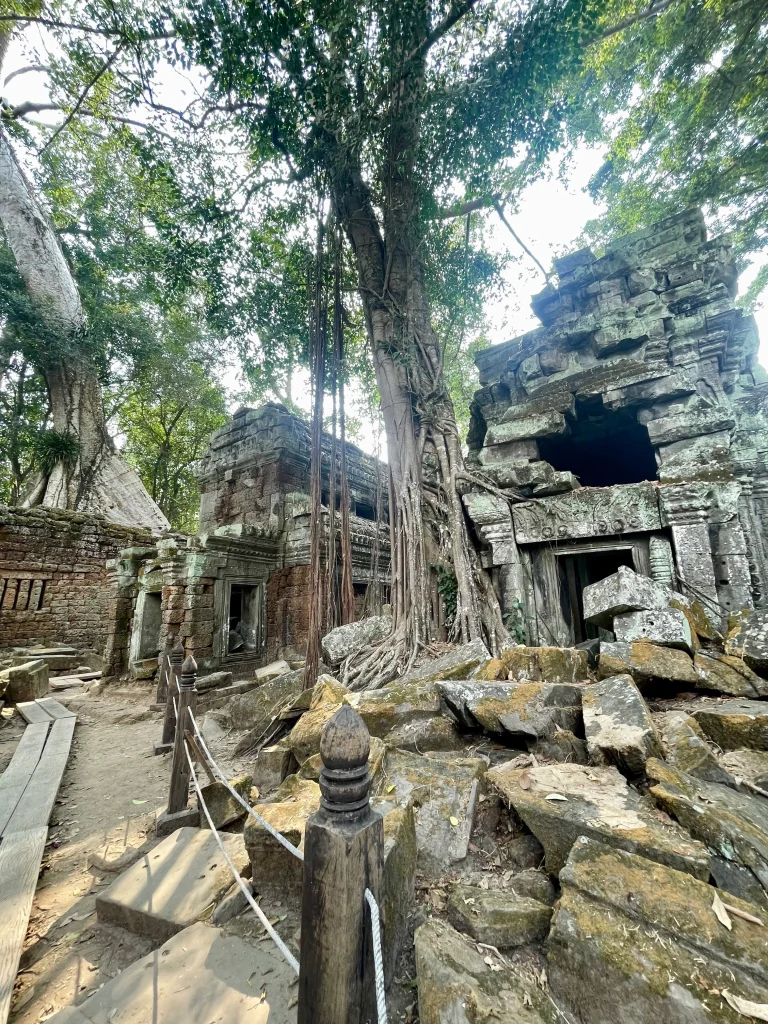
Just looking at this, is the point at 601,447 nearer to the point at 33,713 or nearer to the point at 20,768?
the point at 20,768

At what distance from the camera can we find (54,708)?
5.96 m

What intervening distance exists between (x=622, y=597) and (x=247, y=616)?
20.2 feet

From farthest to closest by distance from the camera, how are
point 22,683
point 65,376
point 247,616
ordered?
point 65,376 < point 247,616 < point 22,683

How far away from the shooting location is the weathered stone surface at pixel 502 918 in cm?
136

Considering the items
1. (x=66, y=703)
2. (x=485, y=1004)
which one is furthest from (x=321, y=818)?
(x=66, y=703)

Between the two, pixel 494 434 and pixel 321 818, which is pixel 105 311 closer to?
pixel 494 434

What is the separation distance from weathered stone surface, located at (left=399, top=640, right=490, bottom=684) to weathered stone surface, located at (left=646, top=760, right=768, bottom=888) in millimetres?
1474

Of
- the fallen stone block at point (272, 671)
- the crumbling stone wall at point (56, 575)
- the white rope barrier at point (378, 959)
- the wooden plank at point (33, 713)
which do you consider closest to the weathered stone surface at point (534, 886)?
the white rope barrier at point (378, 959)

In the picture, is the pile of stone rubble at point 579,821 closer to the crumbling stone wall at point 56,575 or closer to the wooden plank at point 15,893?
the wooden plank at point 15,893

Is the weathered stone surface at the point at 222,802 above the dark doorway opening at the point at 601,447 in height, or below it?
below

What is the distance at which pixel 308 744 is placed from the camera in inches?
117

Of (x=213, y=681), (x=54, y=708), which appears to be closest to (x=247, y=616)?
(x=213, y=681)

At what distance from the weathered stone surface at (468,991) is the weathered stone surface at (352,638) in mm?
3068

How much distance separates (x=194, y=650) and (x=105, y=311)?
1292 cm
